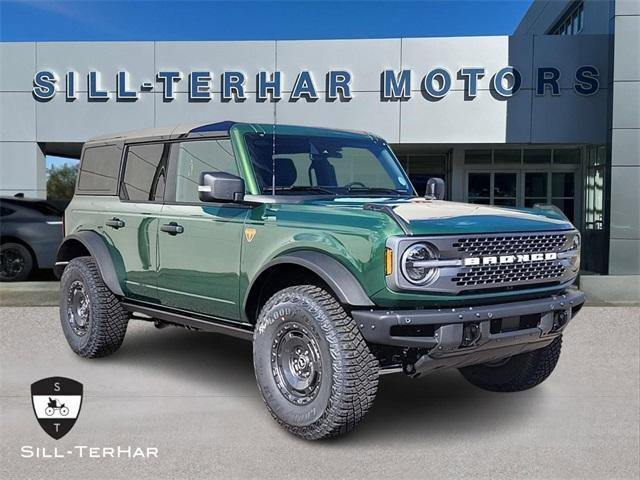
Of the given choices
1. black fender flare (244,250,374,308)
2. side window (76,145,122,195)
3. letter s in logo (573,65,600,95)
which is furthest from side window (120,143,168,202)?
letter s in logo (573,65,600,95)

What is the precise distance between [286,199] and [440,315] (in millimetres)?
1467

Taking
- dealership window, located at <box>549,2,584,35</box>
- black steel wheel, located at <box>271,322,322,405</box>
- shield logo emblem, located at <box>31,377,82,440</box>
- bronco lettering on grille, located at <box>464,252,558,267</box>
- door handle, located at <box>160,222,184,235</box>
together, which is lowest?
shield logo emblem, located at <box>31,377,82,440</box>

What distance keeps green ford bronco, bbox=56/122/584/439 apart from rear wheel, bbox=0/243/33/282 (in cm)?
619

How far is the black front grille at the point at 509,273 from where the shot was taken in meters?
4.07

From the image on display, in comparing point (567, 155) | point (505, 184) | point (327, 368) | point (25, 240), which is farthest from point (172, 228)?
point (567, 155)

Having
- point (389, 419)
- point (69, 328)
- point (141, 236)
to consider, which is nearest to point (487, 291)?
point (389, 419)

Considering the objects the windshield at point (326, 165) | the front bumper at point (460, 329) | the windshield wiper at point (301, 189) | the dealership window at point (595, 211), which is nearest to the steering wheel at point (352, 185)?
the windshield at point (326, 165)

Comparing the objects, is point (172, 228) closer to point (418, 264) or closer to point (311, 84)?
point (418, 264)

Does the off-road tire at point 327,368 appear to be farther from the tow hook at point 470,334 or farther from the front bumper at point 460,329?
the tow hook at point 470,334

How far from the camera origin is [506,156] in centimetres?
1972

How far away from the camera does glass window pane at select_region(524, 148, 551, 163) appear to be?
766 inches

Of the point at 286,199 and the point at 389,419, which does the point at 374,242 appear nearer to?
the point at 286,199

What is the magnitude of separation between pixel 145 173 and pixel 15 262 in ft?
23.5

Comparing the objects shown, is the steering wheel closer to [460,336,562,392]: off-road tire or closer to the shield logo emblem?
[460,336,562,392]: off-road tire
